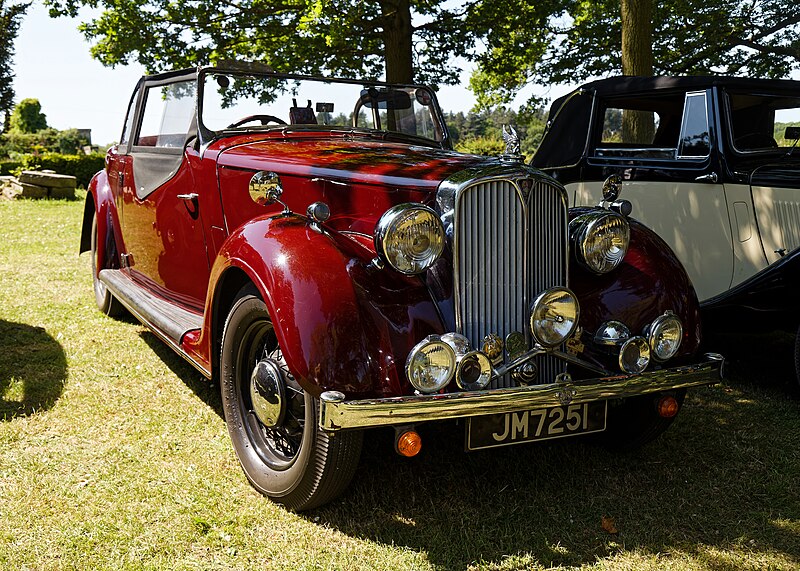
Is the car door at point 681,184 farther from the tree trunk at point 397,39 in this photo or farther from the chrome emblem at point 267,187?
the tree trunk at point 397,39

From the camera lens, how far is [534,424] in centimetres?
290

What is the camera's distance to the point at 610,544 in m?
2.83

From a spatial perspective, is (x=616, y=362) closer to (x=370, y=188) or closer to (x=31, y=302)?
(x=370, y=188)

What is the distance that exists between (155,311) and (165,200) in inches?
28.5

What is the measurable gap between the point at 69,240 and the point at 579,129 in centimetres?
747

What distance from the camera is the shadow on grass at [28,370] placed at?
4.16 metres

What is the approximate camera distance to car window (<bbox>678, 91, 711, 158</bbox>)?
515 centimetres

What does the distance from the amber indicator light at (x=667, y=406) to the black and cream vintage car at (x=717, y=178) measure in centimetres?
151

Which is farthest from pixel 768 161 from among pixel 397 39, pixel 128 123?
pixel 397 39

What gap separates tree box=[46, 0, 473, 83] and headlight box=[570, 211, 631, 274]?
328 inches

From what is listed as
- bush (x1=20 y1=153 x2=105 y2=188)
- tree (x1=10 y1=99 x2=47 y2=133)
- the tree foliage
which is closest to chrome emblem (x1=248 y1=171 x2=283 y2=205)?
the tree foliage

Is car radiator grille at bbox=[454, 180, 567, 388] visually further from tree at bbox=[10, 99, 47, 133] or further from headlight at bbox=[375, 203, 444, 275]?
tree at bbox=[10, 99, 47, 133]

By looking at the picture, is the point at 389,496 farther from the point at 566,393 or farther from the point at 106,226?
the point at 106,226

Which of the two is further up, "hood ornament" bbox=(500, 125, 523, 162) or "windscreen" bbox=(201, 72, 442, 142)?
"windscreen" bbox=(201, 72, 442, 142)
